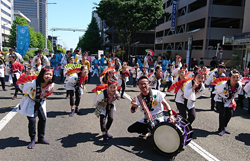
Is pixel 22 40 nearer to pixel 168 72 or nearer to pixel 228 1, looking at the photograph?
pixel 168 72

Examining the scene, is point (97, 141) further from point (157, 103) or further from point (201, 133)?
point (201, 133)

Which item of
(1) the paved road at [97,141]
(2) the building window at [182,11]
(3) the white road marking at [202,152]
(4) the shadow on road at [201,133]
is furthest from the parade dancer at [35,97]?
(2) the building window at [182,11]

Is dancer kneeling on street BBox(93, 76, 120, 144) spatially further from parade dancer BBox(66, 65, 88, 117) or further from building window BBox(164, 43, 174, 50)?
building window BBox(164, 43, 174, 50)

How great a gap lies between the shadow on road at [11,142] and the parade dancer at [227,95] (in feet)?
15.4

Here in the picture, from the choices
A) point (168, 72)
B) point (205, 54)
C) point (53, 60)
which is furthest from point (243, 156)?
point (205, 54)

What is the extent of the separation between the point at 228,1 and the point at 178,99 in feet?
A: 97.6

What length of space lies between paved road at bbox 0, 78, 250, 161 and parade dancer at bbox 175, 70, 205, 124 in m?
0.76

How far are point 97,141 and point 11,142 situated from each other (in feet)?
6.02

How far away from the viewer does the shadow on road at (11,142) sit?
420 cm

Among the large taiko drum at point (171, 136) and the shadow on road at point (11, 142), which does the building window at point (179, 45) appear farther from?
the shadow on road at point (11, 142)

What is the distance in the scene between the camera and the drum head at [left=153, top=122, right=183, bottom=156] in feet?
12.1

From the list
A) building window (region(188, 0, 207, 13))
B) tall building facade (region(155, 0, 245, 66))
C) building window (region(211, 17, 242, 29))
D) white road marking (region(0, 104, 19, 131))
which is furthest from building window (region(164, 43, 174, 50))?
white road marking (region(0, 104, 19, 131))

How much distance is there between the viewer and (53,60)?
1595 cm

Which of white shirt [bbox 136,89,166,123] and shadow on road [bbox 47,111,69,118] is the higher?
white shirt [bbox 136,89,166,123]
